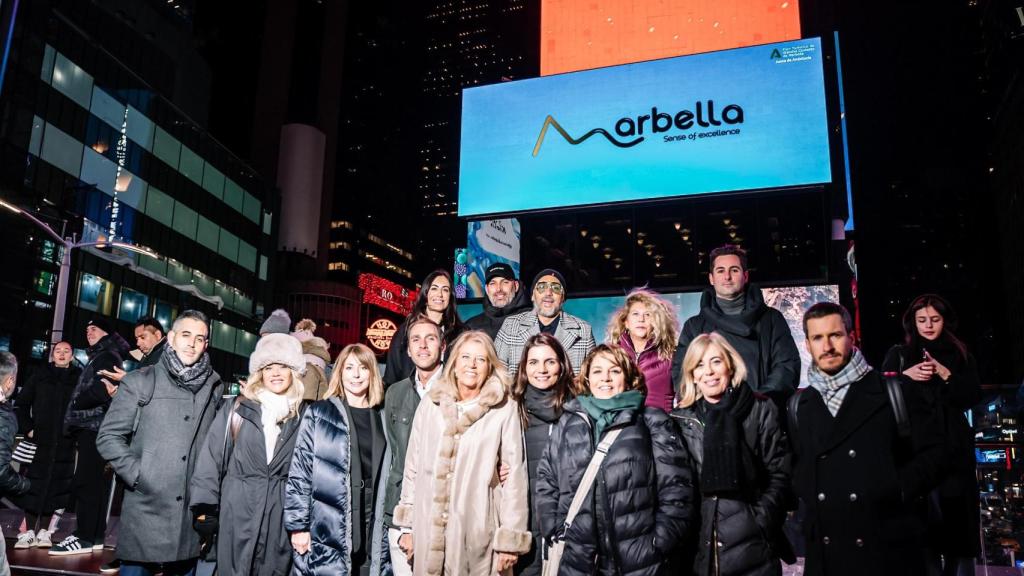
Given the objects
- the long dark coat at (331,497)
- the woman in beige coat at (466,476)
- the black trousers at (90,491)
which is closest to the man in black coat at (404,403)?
the long dark coat at (331,497)

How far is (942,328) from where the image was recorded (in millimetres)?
4754

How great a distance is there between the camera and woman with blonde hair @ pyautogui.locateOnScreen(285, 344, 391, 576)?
4.54m

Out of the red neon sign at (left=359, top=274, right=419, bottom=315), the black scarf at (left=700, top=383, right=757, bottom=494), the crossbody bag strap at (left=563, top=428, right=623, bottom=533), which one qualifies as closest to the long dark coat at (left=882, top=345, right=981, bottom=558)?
the black scarf at (left=700, top=383, right=757, bottom=494)

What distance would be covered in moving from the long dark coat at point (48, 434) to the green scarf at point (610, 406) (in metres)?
6.78

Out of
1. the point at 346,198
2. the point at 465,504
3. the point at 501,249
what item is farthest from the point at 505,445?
the point at 346,198

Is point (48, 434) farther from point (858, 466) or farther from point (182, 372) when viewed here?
point (858, 466)

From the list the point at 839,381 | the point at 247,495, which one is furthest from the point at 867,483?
the point at 247,495

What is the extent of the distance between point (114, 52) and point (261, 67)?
139 ft

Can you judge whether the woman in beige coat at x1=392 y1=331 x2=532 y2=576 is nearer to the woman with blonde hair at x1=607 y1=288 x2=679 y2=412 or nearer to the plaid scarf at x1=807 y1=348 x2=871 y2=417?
the woman with blonde hair at x1=607 y1=288 x2=679 y2=412

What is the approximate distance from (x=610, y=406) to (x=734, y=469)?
76 cm

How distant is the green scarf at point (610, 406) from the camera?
3.97 metres

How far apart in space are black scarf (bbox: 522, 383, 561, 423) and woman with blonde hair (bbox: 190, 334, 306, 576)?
1.72m

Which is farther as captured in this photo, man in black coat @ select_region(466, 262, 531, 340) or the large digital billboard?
the large digital billboard

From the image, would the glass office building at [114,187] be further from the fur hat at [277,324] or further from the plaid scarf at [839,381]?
the plaid scarf at [839,381]
